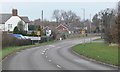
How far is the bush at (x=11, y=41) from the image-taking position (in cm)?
5155

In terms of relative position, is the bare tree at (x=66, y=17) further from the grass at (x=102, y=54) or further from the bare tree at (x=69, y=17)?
the grass at (x=102, y=54)

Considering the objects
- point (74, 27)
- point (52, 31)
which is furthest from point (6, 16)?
point (74, 27)

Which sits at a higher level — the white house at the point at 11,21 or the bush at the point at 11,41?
the white house at the point at 11,21

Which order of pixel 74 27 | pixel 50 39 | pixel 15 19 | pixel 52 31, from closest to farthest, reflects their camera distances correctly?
pixel 50 39 < pixel 52 31 < pixel 15 19 < pixel 74 27

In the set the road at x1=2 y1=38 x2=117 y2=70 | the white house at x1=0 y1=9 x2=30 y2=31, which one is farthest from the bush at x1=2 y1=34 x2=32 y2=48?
the white house at x1=0 y1=9 x2=30 y2=31

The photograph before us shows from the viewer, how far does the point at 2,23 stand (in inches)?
4181

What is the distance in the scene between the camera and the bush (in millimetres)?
51550

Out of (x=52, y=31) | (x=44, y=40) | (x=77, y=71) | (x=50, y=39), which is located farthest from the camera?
(x=52, y=31)

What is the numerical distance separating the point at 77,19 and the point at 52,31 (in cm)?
9048

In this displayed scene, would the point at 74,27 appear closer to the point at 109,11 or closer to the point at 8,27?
the point at 109,11

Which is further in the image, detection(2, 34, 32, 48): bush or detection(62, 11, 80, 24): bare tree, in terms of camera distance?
detection(62, 11, 80, 24): bare tree

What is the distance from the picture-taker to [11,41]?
184 feet

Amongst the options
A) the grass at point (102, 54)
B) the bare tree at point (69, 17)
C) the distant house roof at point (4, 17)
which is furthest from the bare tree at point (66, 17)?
the grass at point (102, 54)

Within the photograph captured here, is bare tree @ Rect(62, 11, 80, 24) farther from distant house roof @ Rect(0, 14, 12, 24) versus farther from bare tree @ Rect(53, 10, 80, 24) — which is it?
distant house roof @ Rect(0, 14, 12, 24)
